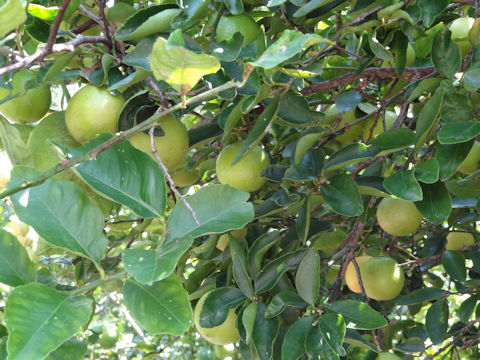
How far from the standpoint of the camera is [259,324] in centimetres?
105

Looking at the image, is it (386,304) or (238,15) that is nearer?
(238,15)

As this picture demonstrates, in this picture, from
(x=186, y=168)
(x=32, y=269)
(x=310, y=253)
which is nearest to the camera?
(x=32, y=269)

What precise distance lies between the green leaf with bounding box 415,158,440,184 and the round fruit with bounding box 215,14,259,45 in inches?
14.6

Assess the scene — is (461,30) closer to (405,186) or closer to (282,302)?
(405,186)

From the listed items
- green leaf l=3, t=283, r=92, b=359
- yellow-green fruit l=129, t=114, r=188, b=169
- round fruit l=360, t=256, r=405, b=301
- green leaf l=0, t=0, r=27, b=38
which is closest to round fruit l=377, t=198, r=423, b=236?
round fruit l=360, t=256, r=405, b=301

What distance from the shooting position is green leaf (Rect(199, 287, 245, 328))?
1075 mm


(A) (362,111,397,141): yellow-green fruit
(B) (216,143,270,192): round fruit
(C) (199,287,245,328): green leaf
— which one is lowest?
(C) (199,287,245,328): green leaf

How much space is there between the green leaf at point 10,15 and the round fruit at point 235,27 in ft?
1.02

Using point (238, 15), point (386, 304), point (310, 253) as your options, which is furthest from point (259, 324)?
point (386, 304)

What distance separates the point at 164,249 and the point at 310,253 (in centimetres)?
40

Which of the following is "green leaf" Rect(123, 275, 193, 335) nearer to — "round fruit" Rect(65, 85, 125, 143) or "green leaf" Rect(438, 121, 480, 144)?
"round fruit" Rect(65, 85, 125, 143)

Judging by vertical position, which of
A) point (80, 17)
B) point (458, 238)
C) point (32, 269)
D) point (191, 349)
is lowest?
point (191, 349)

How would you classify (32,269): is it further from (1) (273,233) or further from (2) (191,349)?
(2) (191,349)

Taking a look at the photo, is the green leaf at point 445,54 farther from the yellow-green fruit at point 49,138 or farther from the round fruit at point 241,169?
the yellow-green fruit at point 49,138
